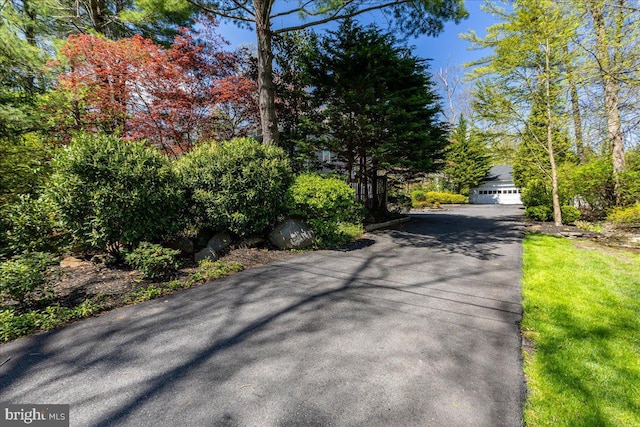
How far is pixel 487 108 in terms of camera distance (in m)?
9.64

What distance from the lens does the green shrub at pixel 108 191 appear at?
412 centimetres

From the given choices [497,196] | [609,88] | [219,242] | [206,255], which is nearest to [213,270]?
[206,255]

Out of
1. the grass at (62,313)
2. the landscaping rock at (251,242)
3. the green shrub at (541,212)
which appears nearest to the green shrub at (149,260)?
the grass at (62,313)

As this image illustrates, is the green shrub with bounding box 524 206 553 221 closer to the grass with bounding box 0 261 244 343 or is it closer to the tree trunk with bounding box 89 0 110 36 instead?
the grass with bounding box 0 261 244 343

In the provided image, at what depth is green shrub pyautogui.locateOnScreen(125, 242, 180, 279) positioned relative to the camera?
4.18 meters

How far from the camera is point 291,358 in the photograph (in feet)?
7.78

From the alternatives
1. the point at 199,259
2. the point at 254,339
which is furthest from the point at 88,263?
the point at 254,339

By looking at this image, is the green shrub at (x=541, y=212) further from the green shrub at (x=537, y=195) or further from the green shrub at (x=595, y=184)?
the green shrub at (x=595, y=184)

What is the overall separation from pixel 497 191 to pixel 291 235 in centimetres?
2999

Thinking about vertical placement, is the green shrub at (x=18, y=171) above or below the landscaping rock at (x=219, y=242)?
above

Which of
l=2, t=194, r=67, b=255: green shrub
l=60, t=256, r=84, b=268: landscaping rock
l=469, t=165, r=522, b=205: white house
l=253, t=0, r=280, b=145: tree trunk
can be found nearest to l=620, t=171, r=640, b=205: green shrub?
l=253, t=0, r=280, b=145: tree trunk

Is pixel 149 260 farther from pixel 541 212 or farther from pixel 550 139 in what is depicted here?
pixel 541 212

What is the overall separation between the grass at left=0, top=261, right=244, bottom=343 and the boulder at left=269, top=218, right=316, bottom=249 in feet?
7.61

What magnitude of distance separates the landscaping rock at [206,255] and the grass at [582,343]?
17.3 ft
